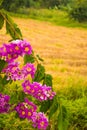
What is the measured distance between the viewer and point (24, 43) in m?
1.75


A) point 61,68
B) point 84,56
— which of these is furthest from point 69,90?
point 84,56

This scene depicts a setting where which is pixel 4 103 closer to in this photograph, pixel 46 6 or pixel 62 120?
pixel 62 120

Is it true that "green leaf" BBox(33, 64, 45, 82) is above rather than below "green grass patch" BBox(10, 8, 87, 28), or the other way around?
above

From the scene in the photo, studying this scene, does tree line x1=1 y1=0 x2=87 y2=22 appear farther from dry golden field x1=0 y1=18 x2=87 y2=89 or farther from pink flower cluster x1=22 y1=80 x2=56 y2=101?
pink flower cluster x1=22 y1=80 x2=56 y2=101

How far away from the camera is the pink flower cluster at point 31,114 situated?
1.91 m

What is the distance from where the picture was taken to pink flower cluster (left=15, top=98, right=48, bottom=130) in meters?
1.91

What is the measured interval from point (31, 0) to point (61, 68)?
65.3 ft

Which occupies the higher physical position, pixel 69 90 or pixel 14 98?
pixel 14 98

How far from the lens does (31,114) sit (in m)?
1.93

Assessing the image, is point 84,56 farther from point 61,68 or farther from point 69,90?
point 69,90

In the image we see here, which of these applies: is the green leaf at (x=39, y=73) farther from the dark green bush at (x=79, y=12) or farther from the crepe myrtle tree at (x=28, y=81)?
the dark green bush at (x=79, y=12)

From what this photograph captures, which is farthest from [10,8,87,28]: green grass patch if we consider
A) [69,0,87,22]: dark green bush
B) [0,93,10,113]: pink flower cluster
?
[0,93,10,113]: pink flower cluster

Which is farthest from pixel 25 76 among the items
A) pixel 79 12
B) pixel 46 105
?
pixel 79 12

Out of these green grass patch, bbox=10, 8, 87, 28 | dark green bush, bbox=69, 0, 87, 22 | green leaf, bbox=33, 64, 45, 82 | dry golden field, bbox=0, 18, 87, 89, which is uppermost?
green leaf, bbox=33, 64, 45, 82
